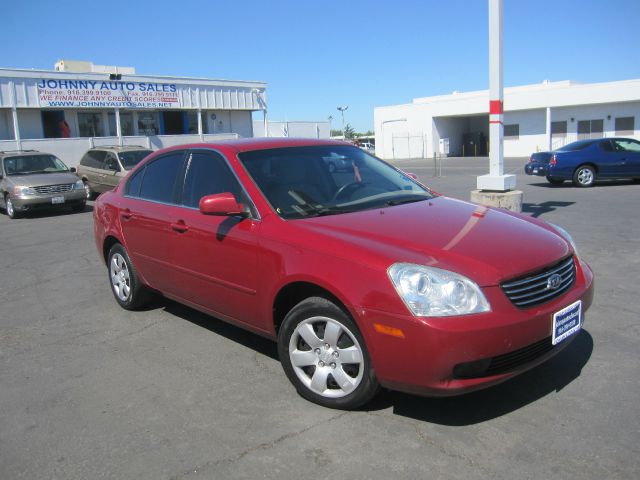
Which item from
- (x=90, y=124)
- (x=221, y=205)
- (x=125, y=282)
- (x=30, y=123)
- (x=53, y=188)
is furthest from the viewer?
(x=90, y=124)

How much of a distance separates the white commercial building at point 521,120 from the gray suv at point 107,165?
1590 centimetres

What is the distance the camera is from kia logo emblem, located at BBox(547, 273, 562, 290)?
11.0ft

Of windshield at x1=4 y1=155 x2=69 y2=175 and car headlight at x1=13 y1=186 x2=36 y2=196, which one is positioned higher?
windshield at x1=4 y1=155 x2=69 y2=175

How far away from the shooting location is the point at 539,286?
130 inches

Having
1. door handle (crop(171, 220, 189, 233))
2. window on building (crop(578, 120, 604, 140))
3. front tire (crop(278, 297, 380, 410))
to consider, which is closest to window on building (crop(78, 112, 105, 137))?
door handle (crop(171, 220, 189, 233))

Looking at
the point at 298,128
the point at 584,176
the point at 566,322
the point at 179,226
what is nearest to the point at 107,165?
the point at 179,226

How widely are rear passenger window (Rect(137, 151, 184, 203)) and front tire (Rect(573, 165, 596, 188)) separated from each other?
583 inches

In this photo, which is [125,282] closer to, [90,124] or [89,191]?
[89,191]

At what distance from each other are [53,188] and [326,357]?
13.1 metres

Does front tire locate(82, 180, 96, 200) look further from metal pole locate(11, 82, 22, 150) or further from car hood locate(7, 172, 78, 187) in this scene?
metal pole locate(11, 82, 22, 150)

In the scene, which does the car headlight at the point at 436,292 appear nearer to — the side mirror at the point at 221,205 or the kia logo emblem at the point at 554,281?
the kia logo emblem at the point at 554,281

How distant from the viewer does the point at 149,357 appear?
14.9 feet

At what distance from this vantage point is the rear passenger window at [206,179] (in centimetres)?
436

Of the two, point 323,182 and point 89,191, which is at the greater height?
point 323,182
